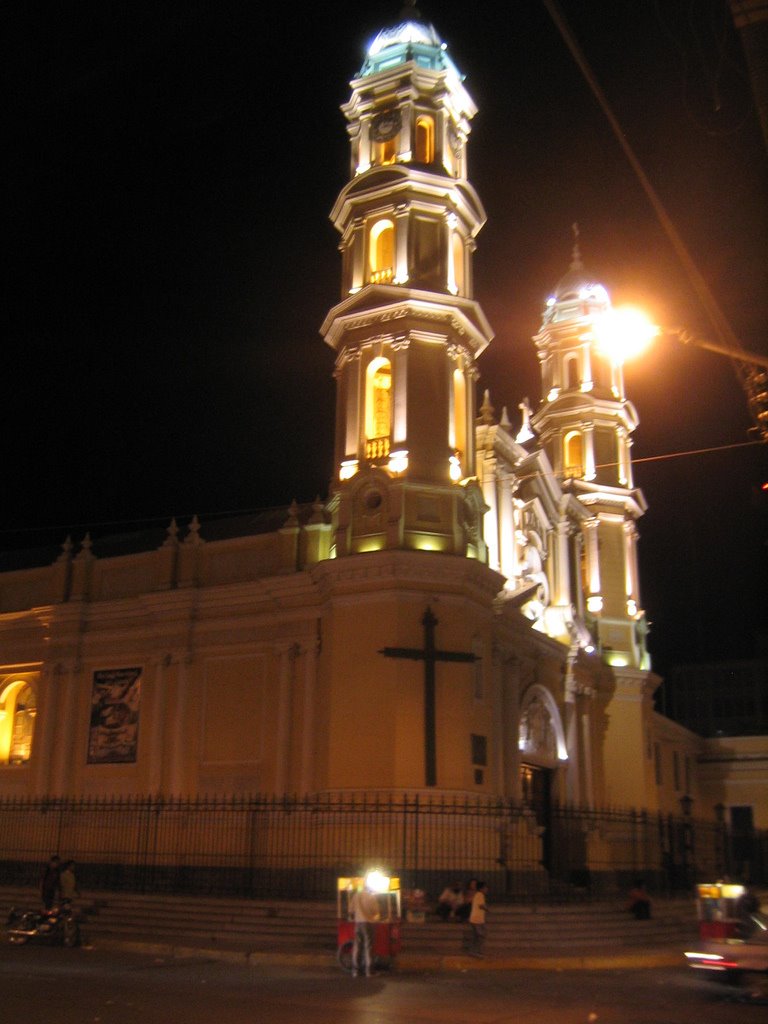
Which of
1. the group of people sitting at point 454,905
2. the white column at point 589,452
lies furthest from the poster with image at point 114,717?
the white column at point 589,452

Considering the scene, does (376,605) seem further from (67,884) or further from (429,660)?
(67,884)

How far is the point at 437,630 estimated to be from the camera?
2634cm

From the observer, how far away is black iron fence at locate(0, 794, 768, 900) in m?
24.4

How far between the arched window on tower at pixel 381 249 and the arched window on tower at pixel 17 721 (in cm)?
1666

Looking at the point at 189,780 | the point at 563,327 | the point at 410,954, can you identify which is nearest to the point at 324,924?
the point at 410,954

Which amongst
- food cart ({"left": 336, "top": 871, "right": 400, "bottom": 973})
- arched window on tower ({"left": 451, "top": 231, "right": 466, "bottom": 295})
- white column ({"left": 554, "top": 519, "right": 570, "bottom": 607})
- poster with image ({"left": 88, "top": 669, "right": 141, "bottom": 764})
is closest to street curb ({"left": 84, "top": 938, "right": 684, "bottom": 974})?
food cart ({"left": 336, "top": 871, "right": 400, "bottom": 973})

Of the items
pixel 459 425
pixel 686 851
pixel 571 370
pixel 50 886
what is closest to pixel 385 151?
pixel 459 425

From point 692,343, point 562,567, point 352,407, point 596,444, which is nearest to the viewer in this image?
point 692,343

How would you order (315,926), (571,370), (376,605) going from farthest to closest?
(571,370) → (376,605) → (315,926)

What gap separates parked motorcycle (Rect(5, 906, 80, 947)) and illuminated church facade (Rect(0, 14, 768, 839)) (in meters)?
7.42

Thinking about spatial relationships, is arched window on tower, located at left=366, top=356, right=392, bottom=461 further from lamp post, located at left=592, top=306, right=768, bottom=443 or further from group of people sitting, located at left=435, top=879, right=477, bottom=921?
lamp post, located at left=592, top=306, right=768, bottom=443

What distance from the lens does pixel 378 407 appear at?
97.3ft

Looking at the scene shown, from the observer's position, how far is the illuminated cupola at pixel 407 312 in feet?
90.5

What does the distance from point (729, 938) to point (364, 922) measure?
533 cm
